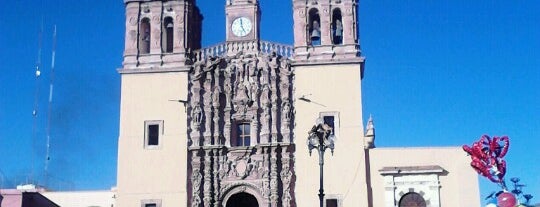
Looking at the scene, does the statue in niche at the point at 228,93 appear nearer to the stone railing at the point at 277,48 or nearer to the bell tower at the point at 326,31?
the stone railing at the point at 277,48

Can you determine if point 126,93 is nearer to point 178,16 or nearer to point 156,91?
point 156,91

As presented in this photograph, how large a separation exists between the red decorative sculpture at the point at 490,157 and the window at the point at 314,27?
879 centimetres

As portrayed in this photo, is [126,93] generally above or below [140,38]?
below

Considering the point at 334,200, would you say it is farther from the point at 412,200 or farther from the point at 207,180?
the point at 207,180

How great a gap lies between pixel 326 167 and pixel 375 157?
5.40ft

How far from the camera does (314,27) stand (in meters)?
27.3

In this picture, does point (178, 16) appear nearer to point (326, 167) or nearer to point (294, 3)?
point (294, 3)

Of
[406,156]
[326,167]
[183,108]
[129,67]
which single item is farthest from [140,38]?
[406,156]

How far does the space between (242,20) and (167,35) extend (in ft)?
10.1

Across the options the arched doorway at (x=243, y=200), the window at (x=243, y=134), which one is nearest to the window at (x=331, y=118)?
the window at (x=243, y=134)

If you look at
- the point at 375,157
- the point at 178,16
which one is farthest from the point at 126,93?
the point at 375,157

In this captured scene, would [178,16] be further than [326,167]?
Yes

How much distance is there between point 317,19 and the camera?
2756 cm

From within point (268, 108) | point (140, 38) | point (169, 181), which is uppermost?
point (140, 38)
